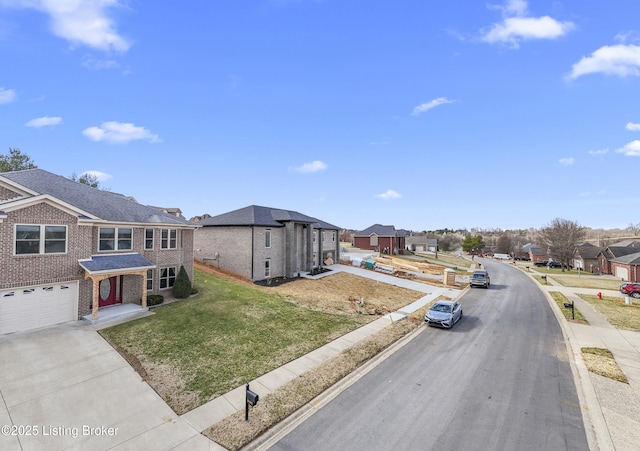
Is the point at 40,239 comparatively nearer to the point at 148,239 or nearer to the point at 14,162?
the point at 148,239

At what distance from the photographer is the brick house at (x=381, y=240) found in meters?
63.5

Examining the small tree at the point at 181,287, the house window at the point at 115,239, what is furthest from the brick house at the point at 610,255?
the house window at the point at 115,239

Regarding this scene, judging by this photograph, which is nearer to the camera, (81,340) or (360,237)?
(81,340)

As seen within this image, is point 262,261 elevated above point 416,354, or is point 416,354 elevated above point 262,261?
point 262,261

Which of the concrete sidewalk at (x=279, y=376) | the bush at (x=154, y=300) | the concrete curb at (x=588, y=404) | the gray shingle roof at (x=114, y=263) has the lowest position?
the concrete curb at (x=588, y=404)

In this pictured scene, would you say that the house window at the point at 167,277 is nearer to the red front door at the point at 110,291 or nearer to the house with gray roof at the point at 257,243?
the red front door at the point at 110,291

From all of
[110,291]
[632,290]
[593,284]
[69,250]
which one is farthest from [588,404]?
[593,284]

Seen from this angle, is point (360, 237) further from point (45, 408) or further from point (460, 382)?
point (45, 408)

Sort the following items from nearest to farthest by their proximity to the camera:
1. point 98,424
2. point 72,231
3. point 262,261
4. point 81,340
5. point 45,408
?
point 98,424 → point 45,408 → point 81,340 → point 72,231 → point 262,261

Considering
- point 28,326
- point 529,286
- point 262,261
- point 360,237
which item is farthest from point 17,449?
point 360,237

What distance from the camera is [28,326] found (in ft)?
49.3

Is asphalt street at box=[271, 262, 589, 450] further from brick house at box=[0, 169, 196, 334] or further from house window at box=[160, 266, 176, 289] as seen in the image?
house window at box=[160, 266, 176, 289]

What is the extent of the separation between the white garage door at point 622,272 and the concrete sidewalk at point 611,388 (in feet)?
130

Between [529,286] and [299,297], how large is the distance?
31106 mm
